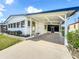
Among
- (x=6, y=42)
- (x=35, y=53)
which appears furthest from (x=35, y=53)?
(x=6, y=42)

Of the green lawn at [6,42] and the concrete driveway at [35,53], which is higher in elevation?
the green lawn at [6,42]

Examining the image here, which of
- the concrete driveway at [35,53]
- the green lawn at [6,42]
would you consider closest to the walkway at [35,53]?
the concrete driveway at [35,53]

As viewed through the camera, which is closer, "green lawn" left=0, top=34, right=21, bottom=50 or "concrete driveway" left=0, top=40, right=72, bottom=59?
"concrete driveway" left=0, top=40, right=72, bottom=59

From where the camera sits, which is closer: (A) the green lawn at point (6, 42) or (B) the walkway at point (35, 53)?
(B) the walkway at point (35, 53)

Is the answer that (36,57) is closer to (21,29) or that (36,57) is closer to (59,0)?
(21,29)

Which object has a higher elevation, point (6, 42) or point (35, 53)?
point (6, 42)

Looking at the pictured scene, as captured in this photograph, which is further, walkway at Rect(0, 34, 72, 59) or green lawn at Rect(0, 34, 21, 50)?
green lawn at Rect(0, 34, 21, 50)

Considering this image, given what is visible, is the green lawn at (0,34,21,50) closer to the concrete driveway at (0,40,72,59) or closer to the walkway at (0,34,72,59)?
the walkway at (0,34,72,59)

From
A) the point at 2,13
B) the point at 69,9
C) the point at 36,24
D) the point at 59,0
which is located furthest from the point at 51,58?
the point at 2,13

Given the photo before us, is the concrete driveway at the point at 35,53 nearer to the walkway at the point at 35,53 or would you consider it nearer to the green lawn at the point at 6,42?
the walkway at the point at 35,53

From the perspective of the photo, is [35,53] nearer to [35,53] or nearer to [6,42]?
[35,53]

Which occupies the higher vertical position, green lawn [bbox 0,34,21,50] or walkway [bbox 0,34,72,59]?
green lawn [bbox 0,34,21,50]

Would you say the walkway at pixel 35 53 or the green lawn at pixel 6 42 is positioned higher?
the green lawn at pixel 6 42

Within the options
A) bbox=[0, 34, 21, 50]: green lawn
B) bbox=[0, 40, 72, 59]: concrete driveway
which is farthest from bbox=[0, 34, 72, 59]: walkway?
bbox=[0, 34, 21, 50]: green lawn
